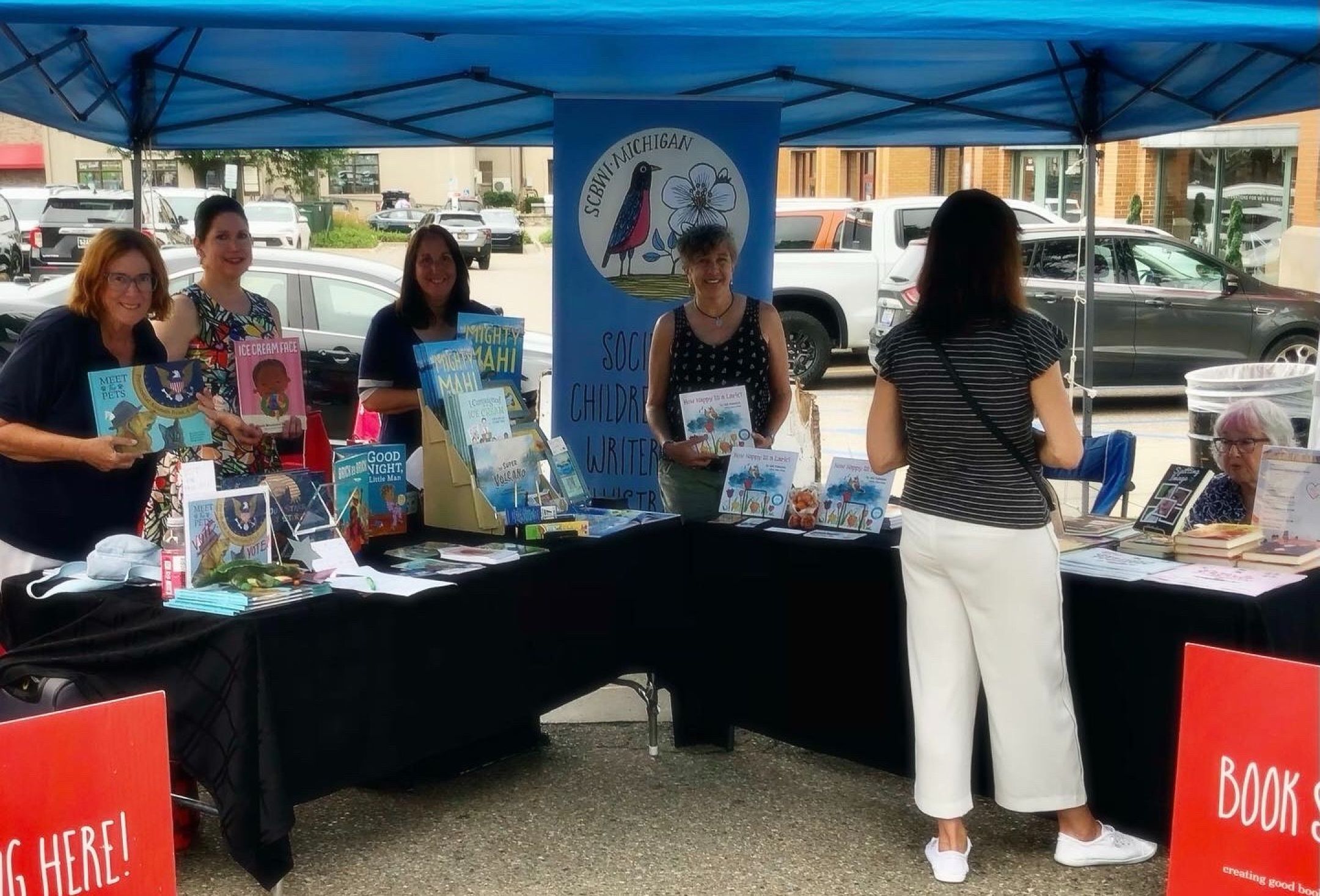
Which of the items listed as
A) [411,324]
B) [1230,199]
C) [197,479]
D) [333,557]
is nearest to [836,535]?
[333,557]

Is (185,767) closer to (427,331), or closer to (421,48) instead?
(427,331)

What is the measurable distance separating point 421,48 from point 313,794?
2.76 m

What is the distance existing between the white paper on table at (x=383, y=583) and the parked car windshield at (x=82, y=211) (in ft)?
64.5

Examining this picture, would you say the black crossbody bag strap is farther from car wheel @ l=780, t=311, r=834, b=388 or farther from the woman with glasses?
car wheel @ l=780, t=311, r=834, b=388

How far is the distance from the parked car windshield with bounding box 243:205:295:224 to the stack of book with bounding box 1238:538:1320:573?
90.6ft

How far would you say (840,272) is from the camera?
13.2 metres

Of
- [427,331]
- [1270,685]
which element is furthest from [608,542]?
[1270,685]

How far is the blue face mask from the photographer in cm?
336

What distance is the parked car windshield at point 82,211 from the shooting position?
21.4 m

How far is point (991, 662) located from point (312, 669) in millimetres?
1685

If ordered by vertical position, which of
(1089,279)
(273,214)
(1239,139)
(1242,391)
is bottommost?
(1242,391)

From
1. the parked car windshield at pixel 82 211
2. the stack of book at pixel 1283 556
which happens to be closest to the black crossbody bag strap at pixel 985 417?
the stack of book at pixel 1283 556

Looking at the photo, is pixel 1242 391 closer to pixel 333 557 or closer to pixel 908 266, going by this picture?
pixel 333 557

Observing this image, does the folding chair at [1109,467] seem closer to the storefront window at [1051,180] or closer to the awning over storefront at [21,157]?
the storefront window at [1051,180]
